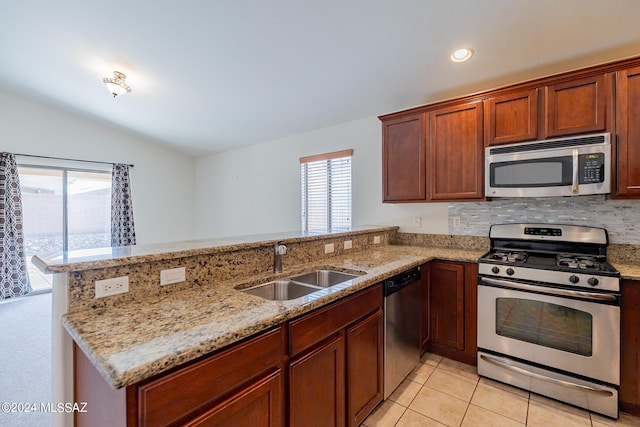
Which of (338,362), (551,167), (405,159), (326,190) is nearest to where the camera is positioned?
(338,362)

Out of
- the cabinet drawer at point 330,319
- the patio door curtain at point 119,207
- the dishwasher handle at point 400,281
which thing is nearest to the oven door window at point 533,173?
the dishwasher handle at point 400,281

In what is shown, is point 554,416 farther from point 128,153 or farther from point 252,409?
point 128,153

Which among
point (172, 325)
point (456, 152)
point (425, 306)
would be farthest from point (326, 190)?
point (172, 325)

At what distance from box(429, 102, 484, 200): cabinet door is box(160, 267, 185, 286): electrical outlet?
2.21 meters

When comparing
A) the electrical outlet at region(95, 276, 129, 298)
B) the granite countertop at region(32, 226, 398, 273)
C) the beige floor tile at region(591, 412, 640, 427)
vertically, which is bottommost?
the beige floor tile at region(591, 412, 640, 427)

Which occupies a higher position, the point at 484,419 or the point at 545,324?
the point at 545,324

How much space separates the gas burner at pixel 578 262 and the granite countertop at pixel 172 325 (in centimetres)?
147

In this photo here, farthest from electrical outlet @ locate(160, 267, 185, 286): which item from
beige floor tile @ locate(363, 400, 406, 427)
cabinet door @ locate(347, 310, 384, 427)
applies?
beige floor tile @ locate(363, 400, 406, 427)

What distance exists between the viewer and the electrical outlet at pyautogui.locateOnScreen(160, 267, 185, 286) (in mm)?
1444

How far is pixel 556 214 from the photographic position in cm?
246

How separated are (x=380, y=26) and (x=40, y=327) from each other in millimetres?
4637

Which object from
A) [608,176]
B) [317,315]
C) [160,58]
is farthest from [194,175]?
[608,176]

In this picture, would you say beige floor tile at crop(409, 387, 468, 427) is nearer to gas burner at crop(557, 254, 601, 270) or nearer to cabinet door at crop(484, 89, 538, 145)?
gas burner at crop(557, 254, 601, 270)

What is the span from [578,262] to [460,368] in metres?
1.19
